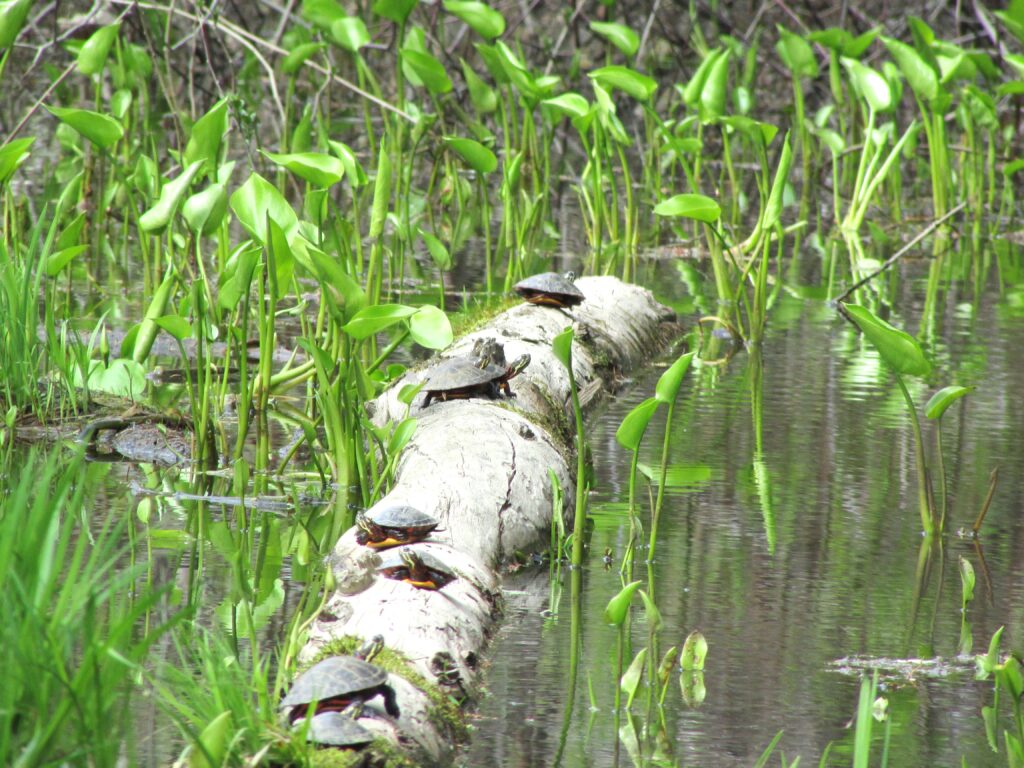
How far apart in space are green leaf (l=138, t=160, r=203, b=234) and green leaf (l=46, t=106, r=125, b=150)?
0.85 meters

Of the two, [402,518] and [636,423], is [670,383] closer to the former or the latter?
[636,423]

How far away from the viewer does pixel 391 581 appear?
2703mm

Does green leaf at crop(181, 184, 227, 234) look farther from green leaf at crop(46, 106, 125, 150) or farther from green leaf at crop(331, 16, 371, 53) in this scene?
green leaf at crop(331, 16, 371, 53)

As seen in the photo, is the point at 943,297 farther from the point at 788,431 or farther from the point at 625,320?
the point at 788,431

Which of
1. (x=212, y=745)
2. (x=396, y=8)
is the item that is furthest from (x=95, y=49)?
(x=212, y=745)

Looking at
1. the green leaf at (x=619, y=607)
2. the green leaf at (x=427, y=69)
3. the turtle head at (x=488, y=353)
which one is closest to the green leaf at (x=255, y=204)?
the turtle head at (x=488, y=353)

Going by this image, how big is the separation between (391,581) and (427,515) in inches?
12.1

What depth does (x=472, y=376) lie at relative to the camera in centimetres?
392

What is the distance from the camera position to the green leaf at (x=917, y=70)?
726 centimetres

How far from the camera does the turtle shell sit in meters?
2.89

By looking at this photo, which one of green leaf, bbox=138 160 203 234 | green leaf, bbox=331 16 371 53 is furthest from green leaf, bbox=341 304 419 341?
green leaf, bbox=331 16 371 53

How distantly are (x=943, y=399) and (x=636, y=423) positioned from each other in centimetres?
79

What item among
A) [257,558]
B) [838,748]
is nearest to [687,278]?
[257,558]

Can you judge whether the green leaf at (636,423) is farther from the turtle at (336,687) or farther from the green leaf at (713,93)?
the green leaf at (713,93)
